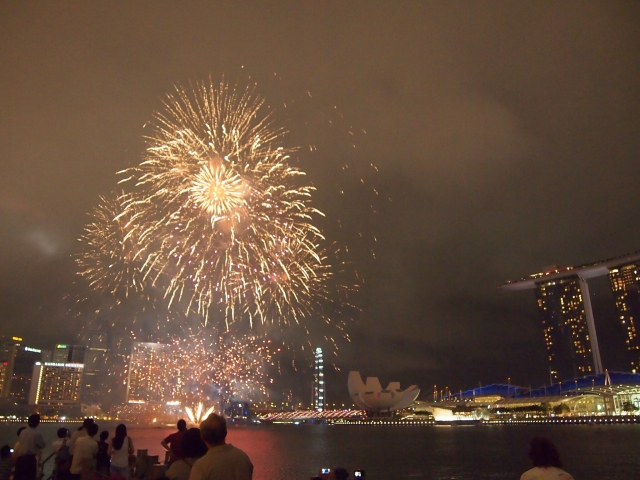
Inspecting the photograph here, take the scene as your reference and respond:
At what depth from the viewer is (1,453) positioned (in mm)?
8961

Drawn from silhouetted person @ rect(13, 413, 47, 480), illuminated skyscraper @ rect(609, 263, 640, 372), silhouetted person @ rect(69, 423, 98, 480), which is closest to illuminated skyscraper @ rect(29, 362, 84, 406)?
illuminated skyscraper @ rect(609, 263, 640, 372)

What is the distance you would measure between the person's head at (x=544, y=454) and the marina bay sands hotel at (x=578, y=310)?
13345 cm

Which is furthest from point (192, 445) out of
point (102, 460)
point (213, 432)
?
point (102, 460)

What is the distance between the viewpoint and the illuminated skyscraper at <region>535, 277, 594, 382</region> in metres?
150

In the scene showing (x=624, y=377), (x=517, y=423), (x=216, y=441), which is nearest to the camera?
(x=216, y=441)

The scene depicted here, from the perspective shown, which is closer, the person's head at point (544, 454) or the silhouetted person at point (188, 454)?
the person's head at point (544, 454)

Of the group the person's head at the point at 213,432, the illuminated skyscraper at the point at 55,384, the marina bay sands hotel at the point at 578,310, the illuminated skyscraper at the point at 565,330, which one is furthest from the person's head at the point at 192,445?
the illuminated skyscraper at the point at 55,384

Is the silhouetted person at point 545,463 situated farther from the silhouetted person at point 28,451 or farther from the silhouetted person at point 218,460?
the silhouetted person at point 28,451

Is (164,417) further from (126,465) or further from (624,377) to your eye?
(126,465)

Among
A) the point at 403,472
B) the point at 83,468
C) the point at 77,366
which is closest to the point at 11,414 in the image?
the point at 77,366

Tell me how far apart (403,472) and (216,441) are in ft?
109

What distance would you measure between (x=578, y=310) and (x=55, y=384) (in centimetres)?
17119

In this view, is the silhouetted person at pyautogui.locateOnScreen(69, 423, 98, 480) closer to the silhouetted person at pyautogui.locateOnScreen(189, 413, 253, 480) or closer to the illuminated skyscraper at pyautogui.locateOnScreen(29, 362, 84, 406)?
the silhouetted person at pyautogui.locateOnScreen(189, 413, 253, 480)

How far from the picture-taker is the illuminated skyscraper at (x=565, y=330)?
150 meters
